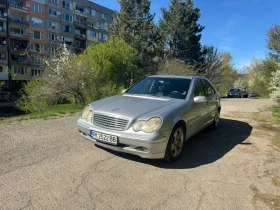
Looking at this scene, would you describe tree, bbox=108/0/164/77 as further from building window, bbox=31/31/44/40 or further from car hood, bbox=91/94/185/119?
car hood, bbox=91/94/185/119

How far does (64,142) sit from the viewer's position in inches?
201

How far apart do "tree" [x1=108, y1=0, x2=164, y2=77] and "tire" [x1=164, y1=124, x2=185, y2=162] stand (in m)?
24.1

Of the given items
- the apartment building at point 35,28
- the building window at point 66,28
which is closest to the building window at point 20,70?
the apartment building at point 35,28

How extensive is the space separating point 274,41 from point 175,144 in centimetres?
3379

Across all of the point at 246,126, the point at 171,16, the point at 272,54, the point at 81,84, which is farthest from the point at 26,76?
the point at 246,126

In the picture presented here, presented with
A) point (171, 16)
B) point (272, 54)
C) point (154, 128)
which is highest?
point (171, 16)

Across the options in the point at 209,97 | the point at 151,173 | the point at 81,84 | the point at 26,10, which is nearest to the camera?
the point at 151,173

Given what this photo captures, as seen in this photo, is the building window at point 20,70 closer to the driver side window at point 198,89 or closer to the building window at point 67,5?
the building window at point 67,5

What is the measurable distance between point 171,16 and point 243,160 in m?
30.3

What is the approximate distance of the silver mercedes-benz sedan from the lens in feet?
12.4

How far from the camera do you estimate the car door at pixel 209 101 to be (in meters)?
5.94

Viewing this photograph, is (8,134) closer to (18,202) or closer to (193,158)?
(18,202)

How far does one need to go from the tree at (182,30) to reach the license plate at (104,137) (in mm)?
28915

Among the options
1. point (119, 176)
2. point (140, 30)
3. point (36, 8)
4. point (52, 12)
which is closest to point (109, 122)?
point (119, 176)
